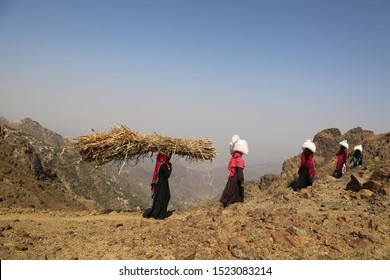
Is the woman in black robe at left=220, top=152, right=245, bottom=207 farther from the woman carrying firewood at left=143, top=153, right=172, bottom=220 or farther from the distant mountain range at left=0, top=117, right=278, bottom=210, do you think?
the woman carrying firewood at left=143, top=153, right=172, bottom=220

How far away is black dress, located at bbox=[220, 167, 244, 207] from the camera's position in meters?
8.12

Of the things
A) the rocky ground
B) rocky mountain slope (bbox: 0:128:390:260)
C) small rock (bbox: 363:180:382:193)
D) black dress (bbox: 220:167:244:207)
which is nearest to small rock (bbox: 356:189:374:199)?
rocky mountain slope (bbox: 0:128:390:260)

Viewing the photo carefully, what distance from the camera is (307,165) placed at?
31.8 ft

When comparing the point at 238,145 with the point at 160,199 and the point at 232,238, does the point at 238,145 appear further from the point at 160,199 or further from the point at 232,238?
the point at 232,238

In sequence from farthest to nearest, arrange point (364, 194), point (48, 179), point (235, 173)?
A: point (48, 179) → point (235, 173) → point (364, 194)

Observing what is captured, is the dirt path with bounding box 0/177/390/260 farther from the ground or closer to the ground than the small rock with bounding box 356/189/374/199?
closer to the ground

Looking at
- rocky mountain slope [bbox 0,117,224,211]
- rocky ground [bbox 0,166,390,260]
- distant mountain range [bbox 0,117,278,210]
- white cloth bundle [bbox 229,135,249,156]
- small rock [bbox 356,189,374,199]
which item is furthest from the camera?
rocky mountain slope [bbox 0,117,224,211]

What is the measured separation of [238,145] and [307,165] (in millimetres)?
2981

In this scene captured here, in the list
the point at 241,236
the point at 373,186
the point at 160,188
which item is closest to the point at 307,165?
the point at 373,186

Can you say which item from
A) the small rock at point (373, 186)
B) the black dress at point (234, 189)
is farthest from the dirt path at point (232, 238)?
the black dress at point (234, 189)

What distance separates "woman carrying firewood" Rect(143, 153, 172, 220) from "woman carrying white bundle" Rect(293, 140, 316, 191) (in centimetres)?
462

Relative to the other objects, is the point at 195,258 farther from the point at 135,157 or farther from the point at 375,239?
the point at 135,157

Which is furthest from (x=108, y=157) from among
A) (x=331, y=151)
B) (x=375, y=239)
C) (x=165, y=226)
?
(x=331, y=151)

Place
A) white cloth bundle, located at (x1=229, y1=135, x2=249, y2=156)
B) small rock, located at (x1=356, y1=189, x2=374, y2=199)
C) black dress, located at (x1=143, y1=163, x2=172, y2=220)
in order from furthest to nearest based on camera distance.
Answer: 1. white cloth bundle, located at (x1=229, y1=135, x2=249, y2=156)
2. black dress, located at (x1=143, y1=163, x2=172, y2=220)
3. small rock, located at (x1=356, y1=189, x2=374, y2=199)
